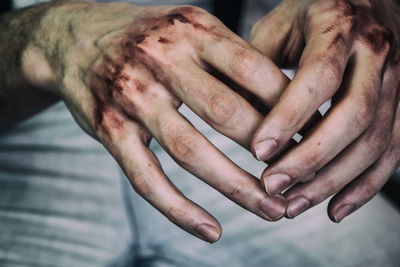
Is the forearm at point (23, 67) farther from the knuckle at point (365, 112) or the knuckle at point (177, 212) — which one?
the knuckle at point (365, 112)

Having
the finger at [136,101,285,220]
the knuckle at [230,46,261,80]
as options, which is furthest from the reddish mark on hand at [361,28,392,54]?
the finger at [136,101,285,220]

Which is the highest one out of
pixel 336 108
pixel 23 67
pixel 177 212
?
pixel 336 108

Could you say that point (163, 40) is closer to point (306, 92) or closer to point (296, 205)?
point (306, 92)

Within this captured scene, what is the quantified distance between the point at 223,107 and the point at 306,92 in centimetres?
12

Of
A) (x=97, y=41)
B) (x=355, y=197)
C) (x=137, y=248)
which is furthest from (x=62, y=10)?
(x=355, y=197)

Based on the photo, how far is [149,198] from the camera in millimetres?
583

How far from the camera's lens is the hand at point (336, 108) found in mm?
532

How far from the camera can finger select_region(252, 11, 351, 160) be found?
0.52 meters

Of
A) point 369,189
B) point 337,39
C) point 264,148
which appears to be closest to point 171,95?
point 264,148

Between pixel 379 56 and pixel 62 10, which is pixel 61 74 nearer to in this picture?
pixel 62 10

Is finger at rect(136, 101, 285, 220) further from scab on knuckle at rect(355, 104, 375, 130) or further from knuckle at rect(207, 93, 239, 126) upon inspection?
scab on knuckle at rect(355, 104, 375, 130)

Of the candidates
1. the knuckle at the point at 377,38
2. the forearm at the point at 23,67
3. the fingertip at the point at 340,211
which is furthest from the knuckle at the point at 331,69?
the forearm at the point at 23,67

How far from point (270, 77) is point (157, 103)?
185 millimetres

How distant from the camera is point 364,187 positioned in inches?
25.4
